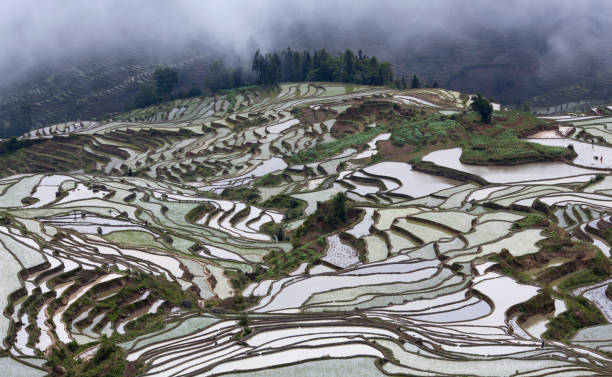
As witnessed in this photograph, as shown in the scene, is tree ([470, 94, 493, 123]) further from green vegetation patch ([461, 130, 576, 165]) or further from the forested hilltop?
the forested hilltop

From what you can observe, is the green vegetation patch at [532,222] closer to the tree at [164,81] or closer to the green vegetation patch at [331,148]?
the green vegetation patch at [331,148]

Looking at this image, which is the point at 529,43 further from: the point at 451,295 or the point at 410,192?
the point at 451,295

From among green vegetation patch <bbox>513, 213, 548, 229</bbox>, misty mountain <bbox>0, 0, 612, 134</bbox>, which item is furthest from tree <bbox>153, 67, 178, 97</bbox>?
green vegetation patch <bbox>513, 213, 548, 229</bbox>

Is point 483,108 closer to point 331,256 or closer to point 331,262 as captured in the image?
point 331,256

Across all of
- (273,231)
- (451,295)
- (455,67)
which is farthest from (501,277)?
(455,67)

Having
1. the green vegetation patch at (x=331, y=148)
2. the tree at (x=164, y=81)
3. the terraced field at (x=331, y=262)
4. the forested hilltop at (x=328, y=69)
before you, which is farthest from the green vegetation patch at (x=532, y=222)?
the tree at (x=164, y=81)

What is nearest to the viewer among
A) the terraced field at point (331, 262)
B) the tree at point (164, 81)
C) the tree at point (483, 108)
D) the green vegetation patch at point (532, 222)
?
the terraced field at point (331, 262)

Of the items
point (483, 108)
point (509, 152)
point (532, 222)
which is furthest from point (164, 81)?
point (532, 222)
